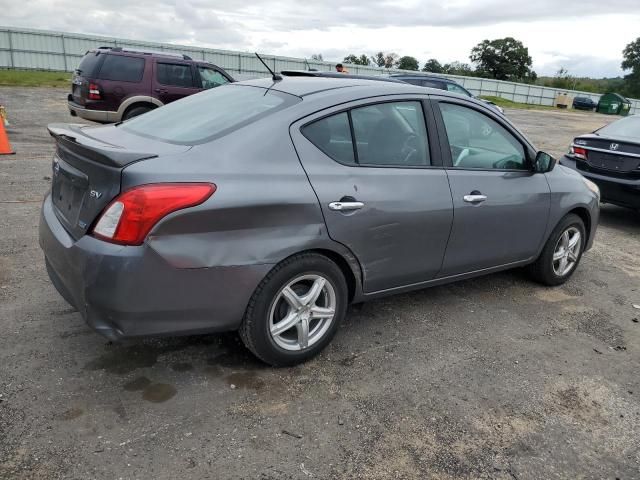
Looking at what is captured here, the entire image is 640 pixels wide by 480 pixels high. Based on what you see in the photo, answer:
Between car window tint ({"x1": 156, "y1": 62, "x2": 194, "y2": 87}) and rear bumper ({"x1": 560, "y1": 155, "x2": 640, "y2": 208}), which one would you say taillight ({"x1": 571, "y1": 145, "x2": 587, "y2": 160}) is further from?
car window tint ({"x1": 156, "y1": 62, "x2": 194, "y2": 87})

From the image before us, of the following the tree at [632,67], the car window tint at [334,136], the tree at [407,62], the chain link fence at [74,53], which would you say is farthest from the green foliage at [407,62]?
the car window tint at [334,136]

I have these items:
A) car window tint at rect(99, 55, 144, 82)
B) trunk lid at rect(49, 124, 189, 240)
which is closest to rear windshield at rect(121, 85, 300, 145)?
trunk lid at rect(49, 124, 189, 240)

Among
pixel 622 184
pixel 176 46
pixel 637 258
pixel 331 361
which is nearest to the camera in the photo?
pixel 331 361

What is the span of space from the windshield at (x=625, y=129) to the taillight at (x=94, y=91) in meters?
9.05

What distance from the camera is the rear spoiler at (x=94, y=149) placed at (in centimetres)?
264

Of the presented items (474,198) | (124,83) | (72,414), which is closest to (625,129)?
(474,198)

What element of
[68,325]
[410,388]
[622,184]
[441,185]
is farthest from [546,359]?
[622,184]

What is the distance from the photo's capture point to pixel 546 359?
3592mm

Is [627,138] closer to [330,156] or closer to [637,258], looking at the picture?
[637,258]

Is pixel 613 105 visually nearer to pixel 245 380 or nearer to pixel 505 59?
pixel 505 59

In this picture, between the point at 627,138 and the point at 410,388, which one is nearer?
the point at 410,388

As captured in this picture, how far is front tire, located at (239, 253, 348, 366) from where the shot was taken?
2.94 meters

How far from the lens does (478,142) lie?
13.3 feet

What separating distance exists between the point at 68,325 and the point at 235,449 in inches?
64.7
